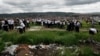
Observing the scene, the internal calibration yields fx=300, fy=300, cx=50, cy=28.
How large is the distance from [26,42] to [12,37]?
1.71 meters

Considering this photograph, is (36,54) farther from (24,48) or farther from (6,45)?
(6,45)

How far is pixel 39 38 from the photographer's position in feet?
78.9

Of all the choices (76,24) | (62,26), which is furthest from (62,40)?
(62,26)

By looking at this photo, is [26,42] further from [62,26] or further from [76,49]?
[62,26]

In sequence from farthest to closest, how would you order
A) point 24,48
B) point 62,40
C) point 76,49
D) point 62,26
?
point 62,26 < point 62,40 < point 76,49 < point 24,48

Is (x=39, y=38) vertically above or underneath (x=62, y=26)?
above

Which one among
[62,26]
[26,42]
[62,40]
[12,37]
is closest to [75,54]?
[62,40]

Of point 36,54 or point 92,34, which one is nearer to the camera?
point 36,54

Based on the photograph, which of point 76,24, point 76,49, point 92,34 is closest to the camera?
point 76,49

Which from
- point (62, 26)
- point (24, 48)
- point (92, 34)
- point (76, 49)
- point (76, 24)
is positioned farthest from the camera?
point (62, 26)

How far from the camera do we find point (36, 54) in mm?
20516

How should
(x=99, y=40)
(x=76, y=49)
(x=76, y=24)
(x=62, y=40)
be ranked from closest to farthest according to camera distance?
(x=76, y=49) → (x=62, y=40) → (x=99, y=40) → (x=76, y=24)

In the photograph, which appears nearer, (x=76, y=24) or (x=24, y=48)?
(x=24, y=48)

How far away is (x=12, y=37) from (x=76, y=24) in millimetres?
11936
